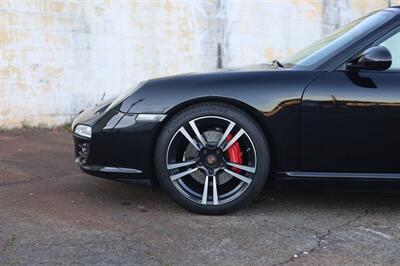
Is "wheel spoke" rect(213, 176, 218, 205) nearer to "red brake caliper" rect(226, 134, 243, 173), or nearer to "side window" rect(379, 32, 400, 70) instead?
"red brake caliper" rect(226, 134, 243, 173)

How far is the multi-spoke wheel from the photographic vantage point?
3834 mm

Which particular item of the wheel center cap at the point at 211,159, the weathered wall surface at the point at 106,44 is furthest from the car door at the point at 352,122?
the weathered wall surface at the point at 106,44

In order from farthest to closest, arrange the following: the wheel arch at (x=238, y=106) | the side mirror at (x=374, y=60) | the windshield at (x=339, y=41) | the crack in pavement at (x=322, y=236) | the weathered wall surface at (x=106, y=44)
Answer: the weathered wall surface at (x=106, y=44) → the windshield at (x=339, y=41) → the wheel arch at (x=238, y=106) → the side mirror at (x=374, y=60) → the crack in pavement at (x=322, y=236)

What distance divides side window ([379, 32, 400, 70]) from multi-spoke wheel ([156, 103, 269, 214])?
1.07 metres

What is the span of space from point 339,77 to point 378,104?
1.05 feet

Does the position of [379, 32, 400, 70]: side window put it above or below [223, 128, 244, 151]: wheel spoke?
above

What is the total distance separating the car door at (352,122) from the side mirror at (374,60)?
4cm

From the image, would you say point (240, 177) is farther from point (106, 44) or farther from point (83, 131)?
point (106, 44)

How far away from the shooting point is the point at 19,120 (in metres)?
7.27

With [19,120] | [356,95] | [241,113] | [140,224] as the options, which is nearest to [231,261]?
[140,224]

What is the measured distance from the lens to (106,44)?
7980 mm

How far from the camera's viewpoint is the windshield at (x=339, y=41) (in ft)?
13.1

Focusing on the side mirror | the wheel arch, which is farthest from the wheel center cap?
the side mirror

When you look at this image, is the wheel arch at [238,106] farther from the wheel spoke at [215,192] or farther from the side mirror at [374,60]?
the side mirror at [374,60]
